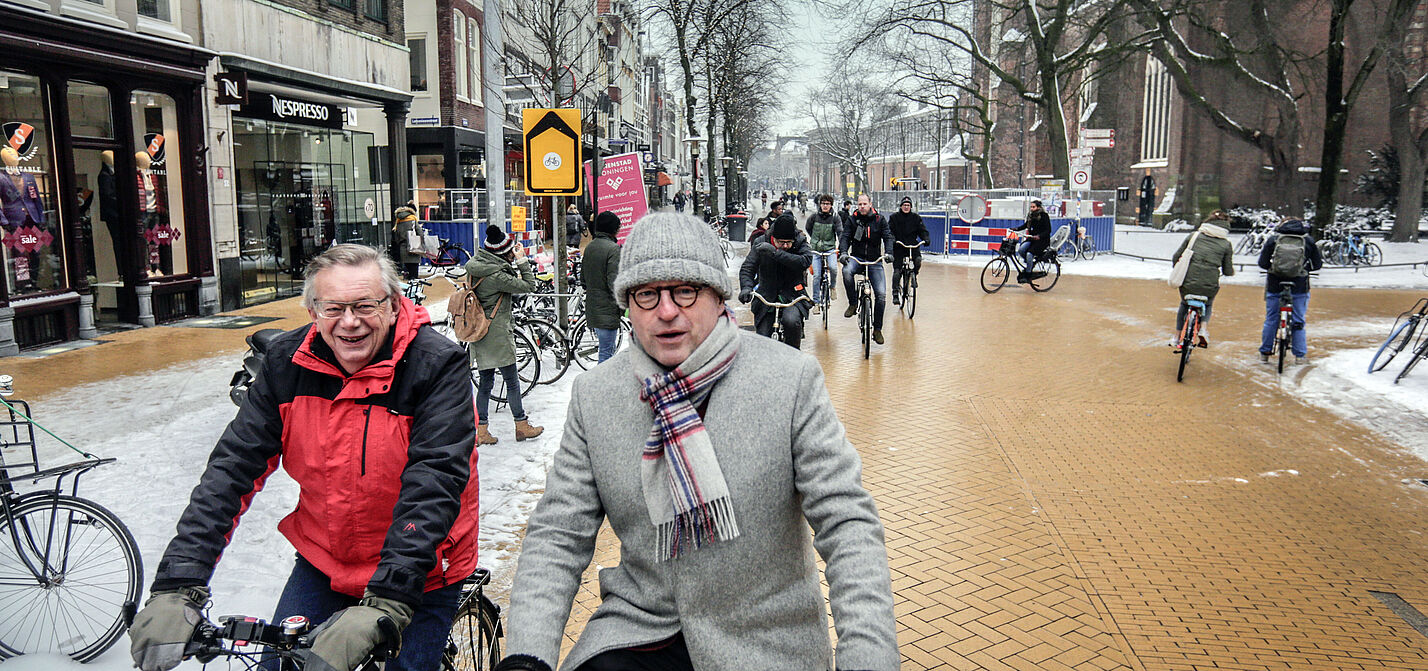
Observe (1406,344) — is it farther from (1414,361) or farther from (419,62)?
(419,62)

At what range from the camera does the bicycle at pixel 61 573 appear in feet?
12.5

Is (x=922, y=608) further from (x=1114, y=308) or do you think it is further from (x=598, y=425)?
(x=1114, y=308)

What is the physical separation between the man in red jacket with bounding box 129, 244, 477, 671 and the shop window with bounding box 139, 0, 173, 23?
43.3ft

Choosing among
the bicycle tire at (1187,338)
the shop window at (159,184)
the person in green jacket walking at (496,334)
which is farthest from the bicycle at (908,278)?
the shop window at (159,184)

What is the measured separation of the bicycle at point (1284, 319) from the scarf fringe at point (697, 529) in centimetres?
1092

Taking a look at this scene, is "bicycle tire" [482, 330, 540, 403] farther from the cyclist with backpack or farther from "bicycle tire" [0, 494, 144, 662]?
the cyclist with backpack

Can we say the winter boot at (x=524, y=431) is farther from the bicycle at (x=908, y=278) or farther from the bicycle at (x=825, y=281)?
the bicycle at (x=908, y=278)

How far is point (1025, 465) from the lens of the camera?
7266mm

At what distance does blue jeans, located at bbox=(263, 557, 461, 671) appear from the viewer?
263cm

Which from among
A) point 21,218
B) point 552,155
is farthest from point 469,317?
point 21,218

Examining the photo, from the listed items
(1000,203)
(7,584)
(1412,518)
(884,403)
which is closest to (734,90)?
(1000,203)

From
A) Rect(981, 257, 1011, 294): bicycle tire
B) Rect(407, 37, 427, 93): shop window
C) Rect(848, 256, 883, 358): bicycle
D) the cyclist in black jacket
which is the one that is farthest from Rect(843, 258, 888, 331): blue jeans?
Rect(407, 37, 427, 93): shop window

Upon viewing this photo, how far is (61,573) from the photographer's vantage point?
395cm

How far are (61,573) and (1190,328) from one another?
10.3 metres
